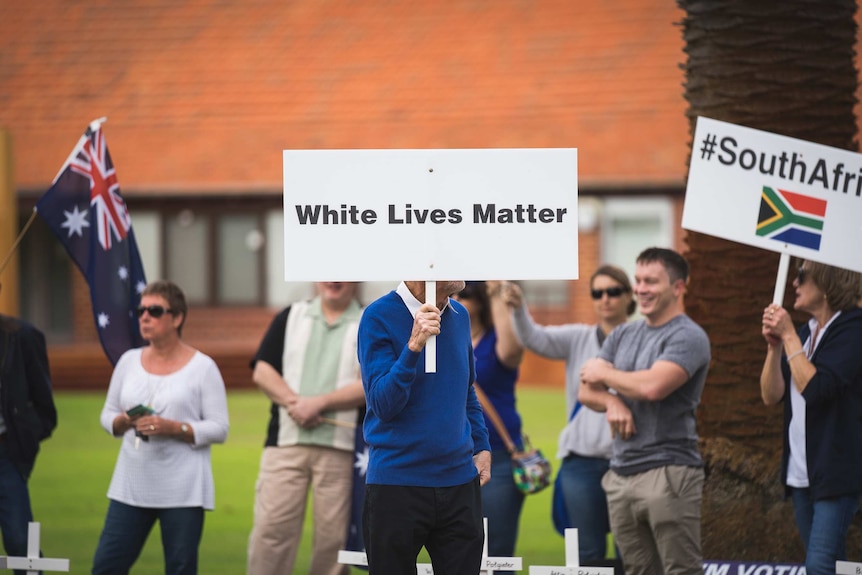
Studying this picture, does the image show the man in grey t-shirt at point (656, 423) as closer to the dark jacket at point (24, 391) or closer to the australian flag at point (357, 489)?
the australian flag at point (357, 489)

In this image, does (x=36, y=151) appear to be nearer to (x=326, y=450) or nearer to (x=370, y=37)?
(x=370, y=37)

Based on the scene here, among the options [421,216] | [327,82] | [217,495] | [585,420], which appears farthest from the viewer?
[327,82]

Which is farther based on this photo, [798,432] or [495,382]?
[495,382]

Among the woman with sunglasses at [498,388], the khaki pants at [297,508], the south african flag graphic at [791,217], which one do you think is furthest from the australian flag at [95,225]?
the south african flag graphic at [791,217]

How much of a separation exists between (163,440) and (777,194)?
3300 mm

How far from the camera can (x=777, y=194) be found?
20.5 feet

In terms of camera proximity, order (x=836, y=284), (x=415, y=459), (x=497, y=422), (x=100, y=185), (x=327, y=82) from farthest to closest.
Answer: (x=327, y=82), (x=100, y=185), (x=497, y=422), (x=836, y=284), (x=415, y=459)

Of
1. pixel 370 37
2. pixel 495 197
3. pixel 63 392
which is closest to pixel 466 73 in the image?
pixel 370 37

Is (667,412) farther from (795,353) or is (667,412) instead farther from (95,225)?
(95,225)

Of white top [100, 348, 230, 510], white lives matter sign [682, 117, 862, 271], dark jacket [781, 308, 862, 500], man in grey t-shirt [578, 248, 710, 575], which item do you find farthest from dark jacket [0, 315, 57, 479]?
dark jacket [781, 308, 862, 500]

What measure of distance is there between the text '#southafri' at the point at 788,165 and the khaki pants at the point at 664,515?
1.48 meters

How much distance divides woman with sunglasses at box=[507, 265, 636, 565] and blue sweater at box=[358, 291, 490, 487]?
2163mm

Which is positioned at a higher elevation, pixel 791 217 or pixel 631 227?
pixel 631 227

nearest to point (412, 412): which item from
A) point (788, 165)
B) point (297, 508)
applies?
point (788, 165)
